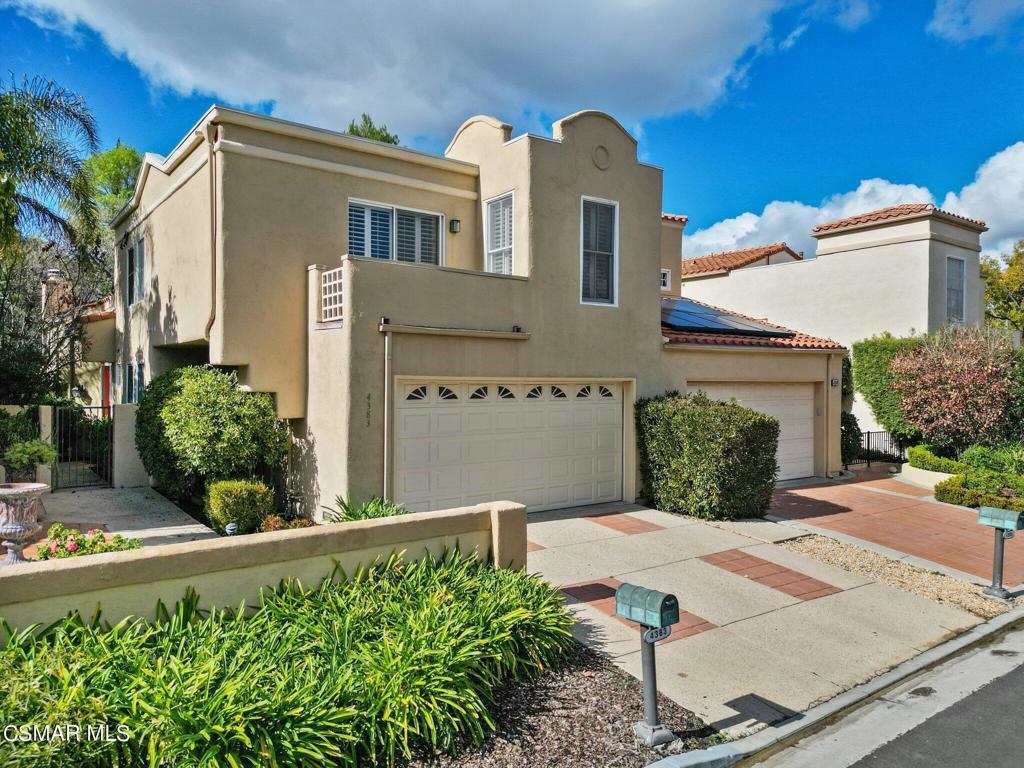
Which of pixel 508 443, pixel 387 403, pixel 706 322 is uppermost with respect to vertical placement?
pixel 706 322

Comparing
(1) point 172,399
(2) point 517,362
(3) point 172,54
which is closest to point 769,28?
(2) point 517,362

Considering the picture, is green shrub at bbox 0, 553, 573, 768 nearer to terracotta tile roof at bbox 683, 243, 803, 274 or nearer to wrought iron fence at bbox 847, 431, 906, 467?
wrought iron fence at bbox 847, 431, 906, 467

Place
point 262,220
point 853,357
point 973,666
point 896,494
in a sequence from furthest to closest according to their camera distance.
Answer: point 853,357
point 896,494
point 262,220
point 973,666

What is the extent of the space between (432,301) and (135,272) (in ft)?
31.5

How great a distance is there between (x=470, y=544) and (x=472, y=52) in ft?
30.4

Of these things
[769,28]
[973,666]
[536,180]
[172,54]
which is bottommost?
[973,666]

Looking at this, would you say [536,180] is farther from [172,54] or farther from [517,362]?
[172,54]

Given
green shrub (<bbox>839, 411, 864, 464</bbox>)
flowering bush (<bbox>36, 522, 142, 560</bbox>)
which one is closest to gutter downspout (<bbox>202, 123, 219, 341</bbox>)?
flowering bush (<bbox>36, 522, 142, 560</bbox>)

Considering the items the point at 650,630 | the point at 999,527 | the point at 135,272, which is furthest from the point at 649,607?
the point at 135,272

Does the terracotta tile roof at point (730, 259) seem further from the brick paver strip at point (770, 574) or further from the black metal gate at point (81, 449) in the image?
the black metal gate at point (81, 449)

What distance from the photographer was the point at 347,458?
385 inches

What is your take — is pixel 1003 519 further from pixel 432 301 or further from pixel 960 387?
pixel 960 387

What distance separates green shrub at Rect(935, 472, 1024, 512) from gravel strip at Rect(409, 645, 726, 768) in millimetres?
10717

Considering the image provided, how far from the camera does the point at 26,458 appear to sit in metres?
11.6
